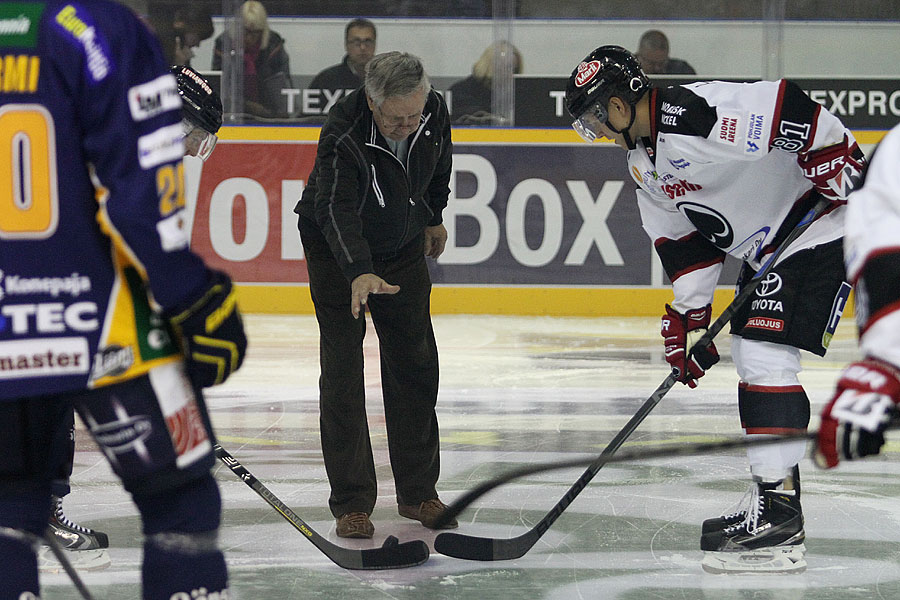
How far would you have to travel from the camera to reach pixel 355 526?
2.87 metres

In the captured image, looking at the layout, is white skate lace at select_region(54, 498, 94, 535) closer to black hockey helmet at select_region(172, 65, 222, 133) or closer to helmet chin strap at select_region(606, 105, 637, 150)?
black hockey helmet at select_region(172, 65, 222, 133)

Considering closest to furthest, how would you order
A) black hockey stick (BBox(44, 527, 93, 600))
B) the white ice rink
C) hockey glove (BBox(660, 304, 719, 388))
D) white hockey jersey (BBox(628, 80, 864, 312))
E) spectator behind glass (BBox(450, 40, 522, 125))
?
black hockey stick (BBox(44, 527, 93, 600)) < the white ice rink < white hockey jersey (BBox(628, 80, 864, 312)) < hockey glove (BBox(660, 304, 719, 388)) < spectator behind glass (BBox(450, 40, 522, 125))

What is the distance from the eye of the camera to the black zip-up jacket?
2.73 meters

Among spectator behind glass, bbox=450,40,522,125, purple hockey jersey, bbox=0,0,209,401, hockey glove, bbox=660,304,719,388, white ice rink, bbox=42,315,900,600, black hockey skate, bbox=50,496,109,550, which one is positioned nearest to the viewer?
purple hockey jersey, bbox=0,0,209,401

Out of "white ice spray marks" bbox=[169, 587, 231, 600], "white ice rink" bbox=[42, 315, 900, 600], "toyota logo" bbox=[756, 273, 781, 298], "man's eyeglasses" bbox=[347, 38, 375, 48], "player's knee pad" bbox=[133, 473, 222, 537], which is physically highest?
"man's eyeglasses" bbox=[347, 38, 375, 48]

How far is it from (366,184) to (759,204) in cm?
94

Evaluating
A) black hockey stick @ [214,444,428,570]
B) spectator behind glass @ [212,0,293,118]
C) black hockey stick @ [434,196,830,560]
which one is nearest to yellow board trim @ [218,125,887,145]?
spectator behind glass @ [212,0,293,118]

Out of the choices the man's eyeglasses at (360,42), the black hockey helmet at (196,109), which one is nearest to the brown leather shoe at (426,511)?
the black hockey helmet at (196,109)

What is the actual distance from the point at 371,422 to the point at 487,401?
540 millimetres

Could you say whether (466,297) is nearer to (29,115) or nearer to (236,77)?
(236,77)

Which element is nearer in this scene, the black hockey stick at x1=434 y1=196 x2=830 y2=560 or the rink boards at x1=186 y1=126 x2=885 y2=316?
the black hockey stick at x1=434 y1=196 x2=830 y2=560

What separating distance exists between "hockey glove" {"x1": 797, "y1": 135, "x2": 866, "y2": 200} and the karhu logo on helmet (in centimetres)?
50

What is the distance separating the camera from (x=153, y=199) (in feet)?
4.40

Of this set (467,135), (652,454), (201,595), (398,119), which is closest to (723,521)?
(398,119)
